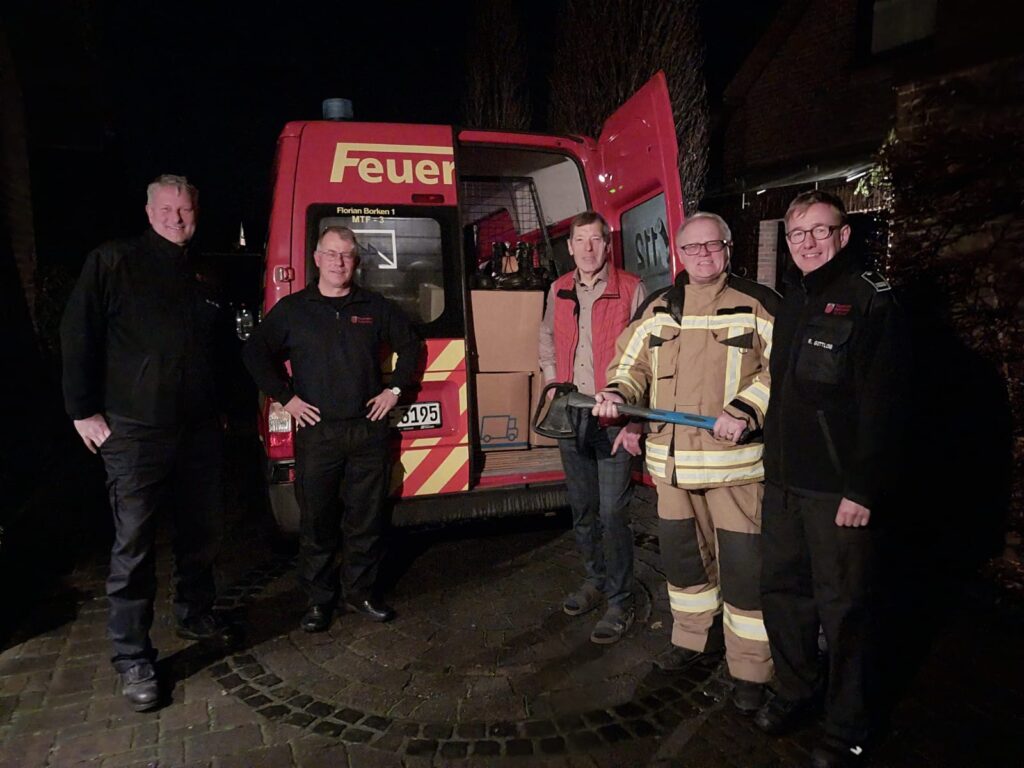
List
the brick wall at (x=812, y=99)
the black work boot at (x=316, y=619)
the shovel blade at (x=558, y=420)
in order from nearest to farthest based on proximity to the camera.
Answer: the shovel blade at (x=558, y=420) < the black work boot at (x=316, y=619) < the brick wall at (x=812, y=99)

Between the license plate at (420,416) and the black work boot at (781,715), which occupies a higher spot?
the license plate at (420,416)

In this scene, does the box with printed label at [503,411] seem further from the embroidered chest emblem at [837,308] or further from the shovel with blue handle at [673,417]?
the embroidered chest emblem at [837,308]

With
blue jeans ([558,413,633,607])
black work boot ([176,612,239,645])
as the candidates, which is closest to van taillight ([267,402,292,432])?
black work boot ([176,612,239,645])

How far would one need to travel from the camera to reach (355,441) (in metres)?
3.21

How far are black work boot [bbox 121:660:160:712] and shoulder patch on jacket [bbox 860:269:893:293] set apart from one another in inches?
120

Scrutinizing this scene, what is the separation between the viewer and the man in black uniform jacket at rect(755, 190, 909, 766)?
6.81 ft

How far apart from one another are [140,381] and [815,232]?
266 centimetres

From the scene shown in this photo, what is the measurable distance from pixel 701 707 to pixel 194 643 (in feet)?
7.60

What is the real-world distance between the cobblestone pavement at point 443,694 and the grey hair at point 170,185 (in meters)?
2.06

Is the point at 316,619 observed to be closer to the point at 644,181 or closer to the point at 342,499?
the point at 342,499

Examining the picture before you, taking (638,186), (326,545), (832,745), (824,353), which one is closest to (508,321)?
(638,186)

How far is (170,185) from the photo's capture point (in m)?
2.81

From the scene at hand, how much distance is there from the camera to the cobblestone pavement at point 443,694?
2375 mm

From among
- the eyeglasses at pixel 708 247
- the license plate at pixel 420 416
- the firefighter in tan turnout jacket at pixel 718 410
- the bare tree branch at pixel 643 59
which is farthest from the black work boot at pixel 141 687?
the bare tree branch at pixel 643 59
